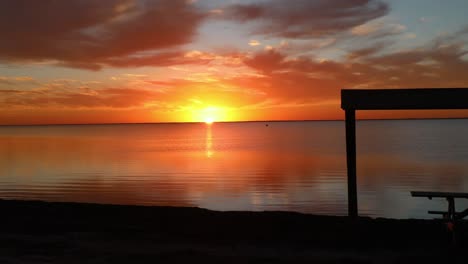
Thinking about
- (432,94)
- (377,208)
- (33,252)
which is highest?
(432,94)

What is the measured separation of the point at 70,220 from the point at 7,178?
2231 centimetres

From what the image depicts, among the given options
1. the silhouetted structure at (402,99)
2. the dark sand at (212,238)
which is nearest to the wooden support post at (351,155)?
the silhouetted structure at (402,99)

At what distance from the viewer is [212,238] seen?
9.12 metres

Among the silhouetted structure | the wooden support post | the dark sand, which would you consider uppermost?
the silhouetted structure

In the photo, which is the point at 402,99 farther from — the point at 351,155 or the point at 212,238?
the point at 212,238

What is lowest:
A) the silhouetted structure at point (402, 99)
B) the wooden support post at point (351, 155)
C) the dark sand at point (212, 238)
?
the dark sand at point (212, 238)

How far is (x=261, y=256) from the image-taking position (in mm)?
7477

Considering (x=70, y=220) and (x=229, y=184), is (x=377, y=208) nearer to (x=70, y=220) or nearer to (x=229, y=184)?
(x=229, y=184)

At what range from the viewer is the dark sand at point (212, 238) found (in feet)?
24.3

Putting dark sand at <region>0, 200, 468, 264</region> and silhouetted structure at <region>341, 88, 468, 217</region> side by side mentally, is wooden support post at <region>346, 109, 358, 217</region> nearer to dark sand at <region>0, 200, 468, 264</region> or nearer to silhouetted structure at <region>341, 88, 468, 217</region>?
silhouetted structure at <region>341, 88, 468, 217</region>

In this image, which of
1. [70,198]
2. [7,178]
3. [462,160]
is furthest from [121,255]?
[462,160]

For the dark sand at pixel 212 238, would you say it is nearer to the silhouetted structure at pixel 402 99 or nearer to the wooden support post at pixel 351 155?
the wooden support post at pixel 351 155

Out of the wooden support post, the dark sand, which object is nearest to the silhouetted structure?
the wooden support post

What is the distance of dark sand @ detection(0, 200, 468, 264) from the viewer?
7395 mm
